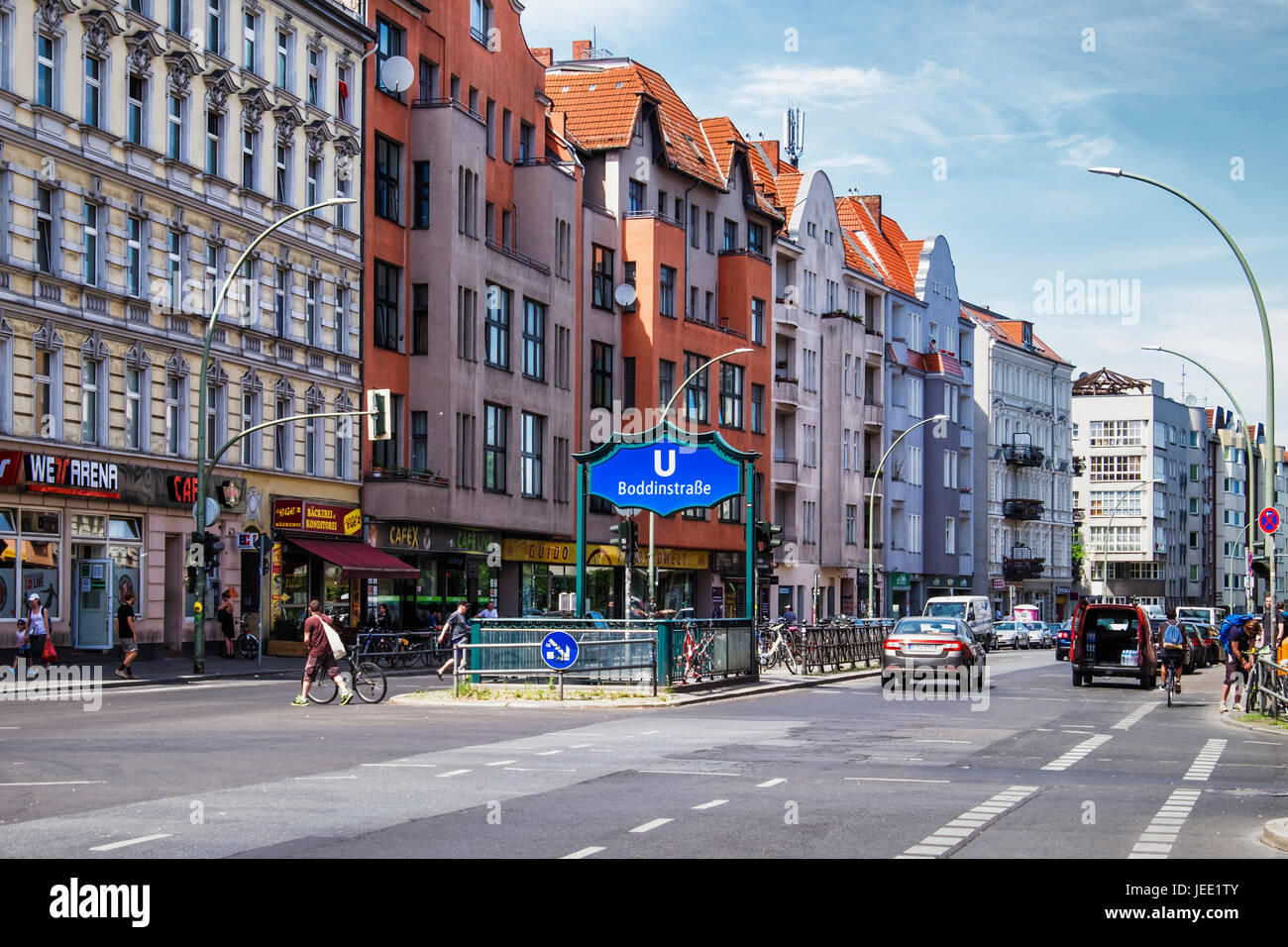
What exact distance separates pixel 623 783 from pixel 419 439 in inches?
1452

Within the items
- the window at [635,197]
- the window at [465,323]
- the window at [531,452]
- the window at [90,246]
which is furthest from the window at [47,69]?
the window at [635,197]

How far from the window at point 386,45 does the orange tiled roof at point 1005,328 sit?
57143 mm

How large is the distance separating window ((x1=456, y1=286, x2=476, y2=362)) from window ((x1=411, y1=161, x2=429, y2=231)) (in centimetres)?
232

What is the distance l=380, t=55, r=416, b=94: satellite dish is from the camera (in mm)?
52375

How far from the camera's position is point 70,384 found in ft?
126

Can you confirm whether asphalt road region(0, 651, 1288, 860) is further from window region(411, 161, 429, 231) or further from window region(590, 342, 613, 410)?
window region(590, 342, 613, 410)

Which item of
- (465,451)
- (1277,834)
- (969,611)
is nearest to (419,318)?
(465,451)

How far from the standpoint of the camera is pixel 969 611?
65438mm

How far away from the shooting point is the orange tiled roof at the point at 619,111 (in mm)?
65312

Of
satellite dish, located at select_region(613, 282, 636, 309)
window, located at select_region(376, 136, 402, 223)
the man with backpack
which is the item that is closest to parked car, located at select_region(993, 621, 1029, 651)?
satellite dish, located at select_region(613, 282, 636, 309)

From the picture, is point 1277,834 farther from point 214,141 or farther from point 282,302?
point 282,302
